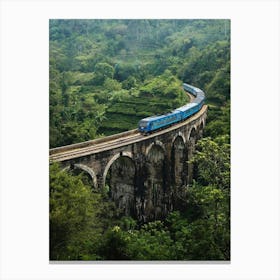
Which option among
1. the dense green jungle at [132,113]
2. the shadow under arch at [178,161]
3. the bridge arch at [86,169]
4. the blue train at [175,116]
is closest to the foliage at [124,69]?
the dense green jungle at [132,113]

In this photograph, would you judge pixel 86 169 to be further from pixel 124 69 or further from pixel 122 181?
pixel 124 69

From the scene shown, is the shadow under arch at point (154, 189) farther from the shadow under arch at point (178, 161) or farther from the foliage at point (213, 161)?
the foliage at point (213, 161)

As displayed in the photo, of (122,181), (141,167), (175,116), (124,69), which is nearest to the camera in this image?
(124,69)

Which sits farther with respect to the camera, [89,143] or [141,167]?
[141,167]

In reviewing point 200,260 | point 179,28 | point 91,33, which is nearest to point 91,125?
point 91,33

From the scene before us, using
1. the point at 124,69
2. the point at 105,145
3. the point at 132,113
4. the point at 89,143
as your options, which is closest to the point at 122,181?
the point at 105,145

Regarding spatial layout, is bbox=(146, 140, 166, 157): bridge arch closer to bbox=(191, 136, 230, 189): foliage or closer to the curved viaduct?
the curved viaduct
